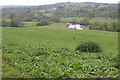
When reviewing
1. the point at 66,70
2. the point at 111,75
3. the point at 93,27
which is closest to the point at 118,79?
the point at 111,75

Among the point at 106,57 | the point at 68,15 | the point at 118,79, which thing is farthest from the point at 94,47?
the point at 68,15

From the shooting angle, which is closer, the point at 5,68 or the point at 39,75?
the point at 39,75

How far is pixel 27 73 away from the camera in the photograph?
7695 mm

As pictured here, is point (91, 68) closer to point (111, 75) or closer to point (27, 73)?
point (111, 75)

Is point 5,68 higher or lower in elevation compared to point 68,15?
lower

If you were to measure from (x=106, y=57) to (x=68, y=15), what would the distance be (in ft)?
298

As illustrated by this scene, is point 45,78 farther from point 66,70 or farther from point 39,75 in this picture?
point 66,70

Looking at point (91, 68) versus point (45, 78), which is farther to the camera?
point (91, 68)

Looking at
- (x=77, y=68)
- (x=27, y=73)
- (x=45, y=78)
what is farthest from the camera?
(x=77, y=68)

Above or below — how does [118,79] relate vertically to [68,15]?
below

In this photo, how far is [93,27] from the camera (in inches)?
2393

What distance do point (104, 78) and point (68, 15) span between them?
95236 millimetres

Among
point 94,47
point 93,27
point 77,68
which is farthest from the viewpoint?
point 93,27

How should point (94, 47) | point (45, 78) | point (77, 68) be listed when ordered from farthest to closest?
point (94, 47) → point (77, 68) → point (45, 78)
